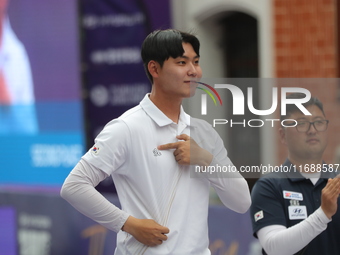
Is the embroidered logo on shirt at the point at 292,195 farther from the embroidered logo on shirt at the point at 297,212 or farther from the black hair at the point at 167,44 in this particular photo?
the black hair at the point at 167,44

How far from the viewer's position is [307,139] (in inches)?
152

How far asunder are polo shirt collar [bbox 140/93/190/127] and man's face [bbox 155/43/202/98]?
0.10 meters

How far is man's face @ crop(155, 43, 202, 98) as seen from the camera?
3605 millimetres

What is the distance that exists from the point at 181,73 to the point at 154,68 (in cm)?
14

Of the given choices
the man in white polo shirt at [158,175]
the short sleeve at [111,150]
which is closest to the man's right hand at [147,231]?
the man in white polo shirt at [158,175]

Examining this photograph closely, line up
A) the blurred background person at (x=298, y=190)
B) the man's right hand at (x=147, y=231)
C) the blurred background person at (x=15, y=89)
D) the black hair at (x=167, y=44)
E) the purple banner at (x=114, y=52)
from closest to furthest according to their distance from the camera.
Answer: the man's right hand at (x=147, y=231) → the black hair at (x=167, y=44) → the blurred background person at (x=298, y=190) → the purple banner at (x=114, y=52) → the blurred background person at (x=15, y=89)

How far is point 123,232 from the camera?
3.60 meters

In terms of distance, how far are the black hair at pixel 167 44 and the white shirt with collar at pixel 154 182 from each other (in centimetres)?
27

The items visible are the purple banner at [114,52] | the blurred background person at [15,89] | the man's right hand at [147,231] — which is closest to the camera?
the man's right hand at [147,231]

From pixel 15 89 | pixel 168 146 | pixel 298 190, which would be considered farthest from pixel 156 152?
pixel 15 89

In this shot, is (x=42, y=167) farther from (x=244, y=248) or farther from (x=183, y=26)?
(x=244, y=248)

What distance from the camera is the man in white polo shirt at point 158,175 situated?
138 inches

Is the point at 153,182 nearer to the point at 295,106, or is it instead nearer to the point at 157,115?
the point at 157,115

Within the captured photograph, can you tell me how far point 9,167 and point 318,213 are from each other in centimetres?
689
